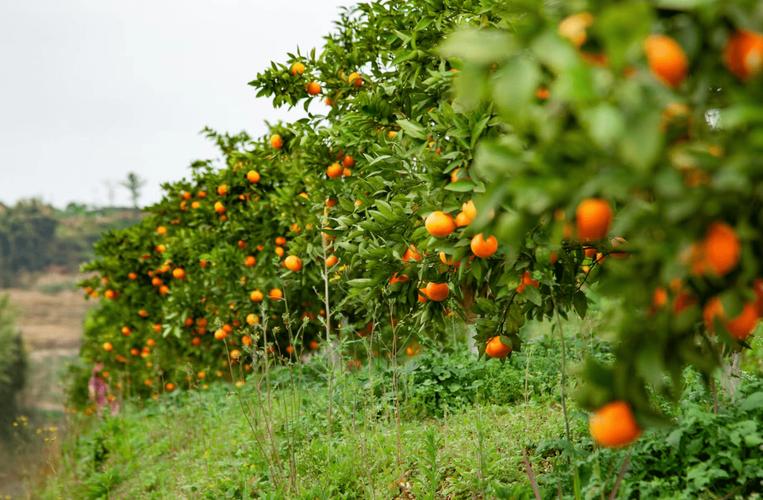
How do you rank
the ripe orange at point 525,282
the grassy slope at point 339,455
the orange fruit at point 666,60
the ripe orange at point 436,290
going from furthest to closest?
the grassy slope at point 339,455 → the ripe orange at point 436,290 → the ripe orange at point 525,282 → the orange fruit at point 666,60

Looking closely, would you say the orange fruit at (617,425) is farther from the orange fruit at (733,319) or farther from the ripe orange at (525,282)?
the ripe orange at (525,282)

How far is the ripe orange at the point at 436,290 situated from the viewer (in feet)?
8.20

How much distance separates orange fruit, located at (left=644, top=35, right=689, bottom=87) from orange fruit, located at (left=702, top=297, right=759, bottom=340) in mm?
422

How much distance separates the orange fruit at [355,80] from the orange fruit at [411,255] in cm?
178

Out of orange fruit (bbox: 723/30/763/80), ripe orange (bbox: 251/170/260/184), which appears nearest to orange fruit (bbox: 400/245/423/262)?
orange fruit (bbox: 723/30/763/80)

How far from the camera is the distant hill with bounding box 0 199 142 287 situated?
1260 inches

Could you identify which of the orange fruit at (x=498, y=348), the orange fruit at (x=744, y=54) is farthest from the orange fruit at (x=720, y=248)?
the orange fruit at (x=498, y=348)

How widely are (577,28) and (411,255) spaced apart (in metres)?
1.63

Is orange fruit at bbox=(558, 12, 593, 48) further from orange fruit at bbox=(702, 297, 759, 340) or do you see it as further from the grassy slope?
the grassy slope

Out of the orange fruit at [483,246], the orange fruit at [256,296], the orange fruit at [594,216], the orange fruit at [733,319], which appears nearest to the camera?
the orange fruit at [594,216]

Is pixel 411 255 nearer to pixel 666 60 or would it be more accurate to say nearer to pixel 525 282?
pixel 525 282

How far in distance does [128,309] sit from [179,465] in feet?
14.5

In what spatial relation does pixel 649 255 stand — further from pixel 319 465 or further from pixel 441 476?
pixel 319 465

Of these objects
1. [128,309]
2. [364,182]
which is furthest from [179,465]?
[128,309]
